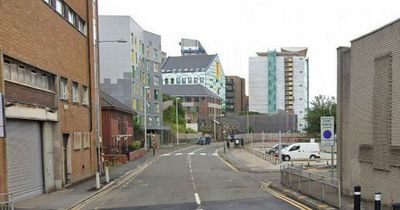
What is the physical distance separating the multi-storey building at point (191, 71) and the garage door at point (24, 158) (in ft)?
501

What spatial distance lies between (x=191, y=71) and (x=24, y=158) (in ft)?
527

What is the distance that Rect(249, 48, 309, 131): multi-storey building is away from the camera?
602 ft

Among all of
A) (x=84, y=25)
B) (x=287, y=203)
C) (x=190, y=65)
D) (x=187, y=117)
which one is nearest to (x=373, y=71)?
(x=287, y=203)

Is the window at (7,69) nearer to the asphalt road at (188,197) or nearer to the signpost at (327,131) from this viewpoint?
the asphalt road at (188,197)

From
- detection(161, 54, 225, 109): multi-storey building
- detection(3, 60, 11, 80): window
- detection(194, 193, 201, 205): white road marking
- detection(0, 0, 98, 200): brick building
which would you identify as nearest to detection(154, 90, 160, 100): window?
detection(0, 0, 98, 200): brick building

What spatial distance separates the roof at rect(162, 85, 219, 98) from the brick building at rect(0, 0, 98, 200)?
424 feet

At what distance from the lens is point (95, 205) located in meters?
20.2

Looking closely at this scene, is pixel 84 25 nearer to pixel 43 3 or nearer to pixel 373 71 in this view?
pixel 43 3

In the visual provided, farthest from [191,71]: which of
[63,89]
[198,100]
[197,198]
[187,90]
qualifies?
[197,198]

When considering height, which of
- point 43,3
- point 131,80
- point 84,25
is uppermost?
point 131,80

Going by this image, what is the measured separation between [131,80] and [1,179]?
2715 inches

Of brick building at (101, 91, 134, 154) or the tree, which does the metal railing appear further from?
the tree

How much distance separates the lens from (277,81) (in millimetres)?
185375

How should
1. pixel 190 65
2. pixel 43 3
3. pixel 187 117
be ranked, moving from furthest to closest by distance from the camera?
pixel 190 65
pixel 187 117
pixel 43 3
